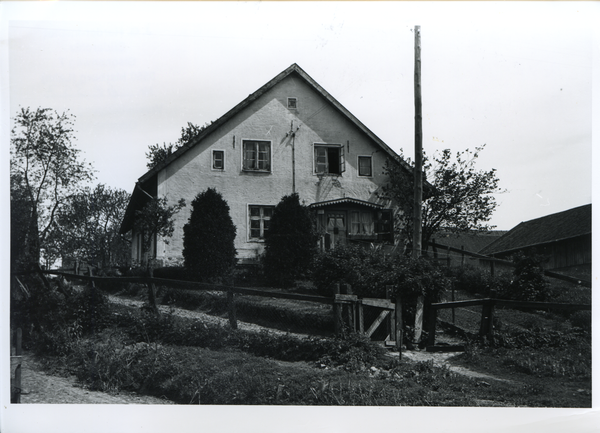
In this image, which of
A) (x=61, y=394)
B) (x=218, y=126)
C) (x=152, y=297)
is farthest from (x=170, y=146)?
(x=61, y=394)

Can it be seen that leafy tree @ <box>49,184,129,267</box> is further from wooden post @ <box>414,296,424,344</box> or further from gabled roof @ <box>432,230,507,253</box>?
gabled roof @ <box>432,230,507,253</box>

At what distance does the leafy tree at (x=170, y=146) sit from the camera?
371 inches

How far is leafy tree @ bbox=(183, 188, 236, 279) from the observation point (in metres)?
9.68

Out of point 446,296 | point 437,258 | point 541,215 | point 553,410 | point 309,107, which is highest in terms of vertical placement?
point 309,107

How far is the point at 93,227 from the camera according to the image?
10617 millimetres

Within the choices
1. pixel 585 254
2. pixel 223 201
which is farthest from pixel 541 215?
pixel 223 201

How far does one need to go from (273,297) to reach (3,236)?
13.2 ft

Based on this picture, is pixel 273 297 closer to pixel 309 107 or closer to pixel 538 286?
pixel 309 107

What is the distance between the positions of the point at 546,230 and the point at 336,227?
11.5ft

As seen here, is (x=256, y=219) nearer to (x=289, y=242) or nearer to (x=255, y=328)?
(x=289, y=242)

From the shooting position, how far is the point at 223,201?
10055 mm

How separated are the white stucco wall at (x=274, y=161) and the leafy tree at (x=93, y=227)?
0.96 meters

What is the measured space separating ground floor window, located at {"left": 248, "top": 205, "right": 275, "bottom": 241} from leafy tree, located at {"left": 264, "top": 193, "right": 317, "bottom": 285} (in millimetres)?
84

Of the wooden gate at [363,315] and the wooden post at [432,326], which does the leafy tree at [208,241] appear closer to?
the wooden gate at [363,315]
